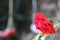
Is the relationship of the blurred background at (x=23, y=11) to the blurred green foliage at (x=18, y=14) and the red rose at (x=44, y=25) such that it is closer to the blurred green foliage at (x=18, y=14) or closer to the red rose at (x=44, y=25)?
the blurred green foliage at (x=18, y=14)

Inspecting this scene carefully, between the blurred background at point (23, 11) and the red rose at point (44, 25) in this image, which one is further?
the blurred background at point (23, 11)

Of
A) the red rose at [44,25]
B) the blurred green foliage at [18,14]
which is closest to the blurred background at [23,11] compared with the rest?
the blurred green foliage at [18,14]

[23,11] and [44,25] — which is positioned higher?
[23,11]

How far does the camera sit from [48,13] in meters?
2.55

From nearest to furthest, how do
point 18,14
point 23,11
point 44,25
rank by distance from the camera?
point 44,25, point 18,14, point 23,11

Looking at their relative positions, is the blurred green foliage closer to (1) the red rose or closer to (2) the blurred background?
(2) the blurred background

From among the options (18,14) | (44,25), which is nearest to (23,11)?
(18,14)

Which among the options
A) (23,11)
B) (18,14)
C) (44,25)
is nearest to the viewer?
(44,25)

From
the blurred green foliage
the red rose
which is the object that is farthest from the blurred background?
the red rose

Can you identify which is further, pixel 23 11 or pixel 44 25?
pixel 23 11

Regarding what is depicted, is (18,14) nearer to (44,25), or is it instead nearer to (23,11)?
(23,11)

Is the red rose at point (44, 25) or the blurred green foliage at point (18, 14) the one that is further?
the blurred green foliage at point (18, 14)

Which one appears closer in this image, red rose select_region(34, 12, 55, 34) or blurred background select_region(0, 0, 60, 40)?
red rose select_region(34, 12, 55, 34)

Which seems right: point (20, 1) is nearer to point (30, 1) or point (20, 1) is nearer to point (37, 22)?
point (30, 1)
